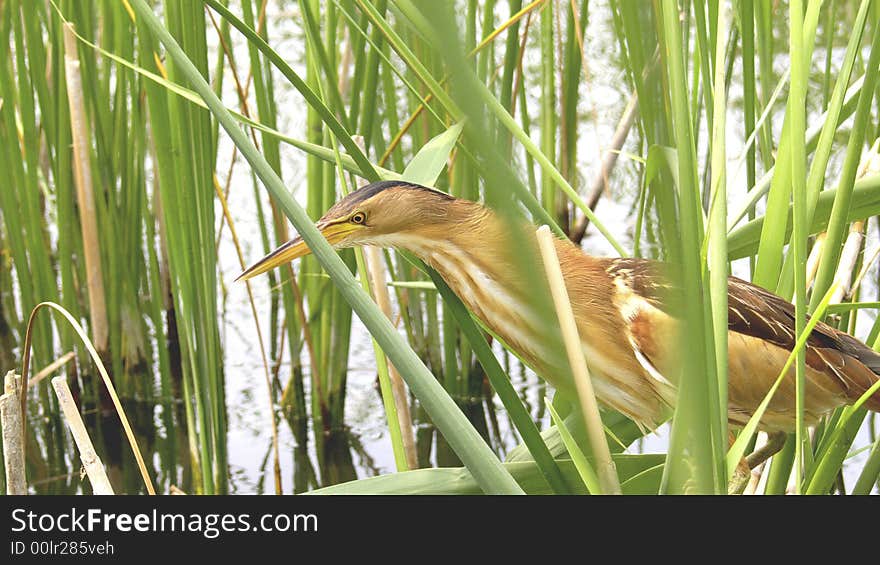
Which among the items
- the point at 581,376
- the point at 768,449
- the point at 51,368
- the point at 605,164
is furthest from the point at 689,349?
the point at 605,164

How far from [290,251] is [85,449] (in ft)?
0.79

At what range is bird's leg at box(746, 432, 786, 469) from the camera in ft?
3.75

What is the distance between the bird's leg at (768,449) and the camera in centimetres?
114

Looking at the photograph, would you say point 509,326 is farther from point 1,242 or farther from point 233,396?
point 1,242

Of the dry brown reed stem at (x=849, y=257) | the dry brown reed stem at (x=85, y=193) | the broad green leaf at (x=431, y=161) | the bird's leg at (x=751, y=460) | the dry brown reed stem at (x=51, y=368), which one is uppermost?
the dry brown reed stem at (x=85, y=193)

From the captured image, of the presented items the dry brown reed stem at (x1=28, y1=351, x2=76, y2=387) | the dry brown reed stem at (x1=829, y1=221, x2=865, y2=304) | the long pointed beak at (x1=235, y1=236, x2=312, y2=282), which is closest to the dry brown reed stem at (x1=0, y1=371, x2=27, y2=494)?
the long pointed beak at (x1=235, y1=236, x2=312, y2=282)

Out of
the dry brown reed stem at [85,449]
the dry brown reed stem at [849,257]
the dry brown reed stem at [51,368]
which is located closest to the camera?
the dry brown reed stem at [85,449]

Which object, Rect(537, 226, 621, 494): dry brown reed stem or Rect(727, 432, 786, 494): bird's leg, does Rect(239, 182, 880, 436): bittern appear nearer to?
Rect(727, 432, 786, 494): bird's leg

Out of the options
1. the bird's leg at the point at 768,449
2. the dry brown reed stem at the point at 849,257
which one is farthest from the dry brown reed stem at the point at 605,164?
the bird's leg at the point at 768,449

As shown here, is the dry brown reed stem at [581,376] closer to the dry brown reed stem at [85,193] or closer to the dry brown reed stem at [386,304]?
the dry brown reed stem at [386,304]

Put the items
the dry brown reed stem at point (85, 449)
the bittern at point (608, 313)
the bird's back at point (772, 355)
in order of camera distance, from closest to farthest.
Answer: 1. the dry brown reed stem at point (85, 449)
2. the bittern at point (608, 313)
3. the bird's back at point (772, 355)

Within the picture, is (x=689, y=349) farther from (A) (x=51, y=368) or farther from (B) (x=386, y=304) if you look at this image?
(A) (x=51, y=368)

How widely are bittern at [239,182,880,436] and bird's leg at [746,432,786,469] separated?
0.04m

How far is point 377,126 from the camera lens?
6.19ft
